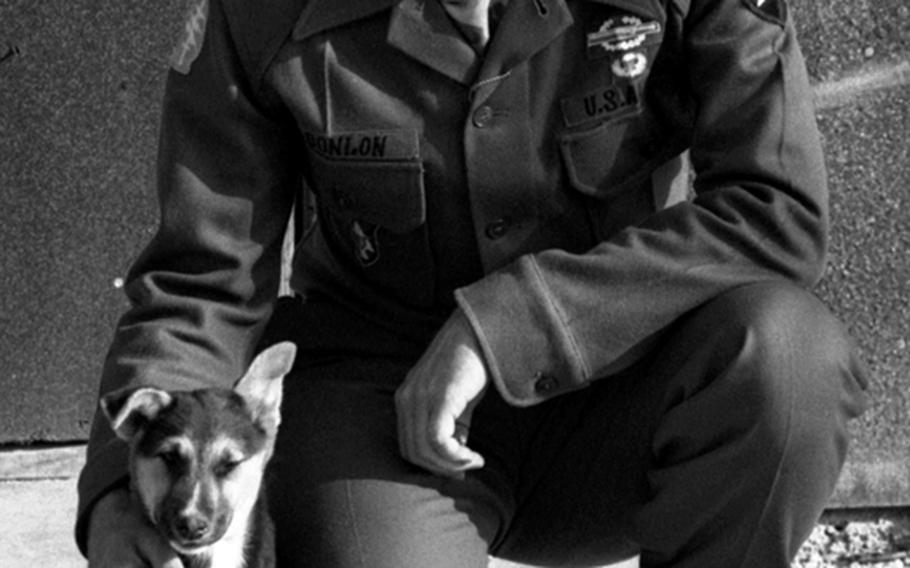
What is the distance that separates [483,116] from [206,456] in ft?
2.24

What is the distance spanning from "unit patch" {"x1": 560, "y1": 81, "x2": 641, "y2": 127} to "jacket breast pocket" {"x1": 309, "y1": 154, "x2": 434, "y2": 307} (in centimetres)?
26

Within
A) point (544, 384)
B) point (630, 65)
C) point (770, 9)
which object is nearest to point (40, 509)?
point (544, 384)

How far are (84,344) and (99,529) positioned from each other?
79.2 inches

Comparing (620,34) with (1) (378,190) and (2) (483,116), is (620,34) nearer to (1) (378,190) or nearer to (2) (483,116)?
(2) (483,116)

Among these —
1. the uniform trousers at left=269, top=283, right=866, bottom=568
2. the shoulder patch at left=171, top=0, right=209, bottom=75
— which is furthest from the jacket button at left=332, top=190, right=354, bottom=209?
the shoulder patch at left=171, top=0, right=209, bottom=75

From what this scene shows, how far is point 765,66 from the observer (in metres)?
2.82

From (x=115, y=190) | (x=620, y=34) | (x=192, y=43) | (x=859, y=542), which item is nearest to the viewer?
(x=620, y=34)

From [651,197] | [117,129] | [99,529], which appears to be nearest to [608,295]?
[651,197]

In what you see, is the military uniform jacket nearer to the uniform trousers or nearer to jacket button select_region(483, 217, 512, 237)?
jacket button select_region(483, 217, 512, 237)

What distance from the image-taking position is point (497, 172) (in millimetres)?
2889

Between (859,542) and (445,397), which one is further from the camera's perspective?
(859,542)

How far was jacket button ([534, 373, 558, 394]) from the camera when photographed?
2.74 meters

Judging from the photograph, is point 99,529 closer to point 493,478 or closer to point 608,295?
point 493,478

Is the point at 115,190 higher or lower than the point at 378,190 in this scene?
lower
